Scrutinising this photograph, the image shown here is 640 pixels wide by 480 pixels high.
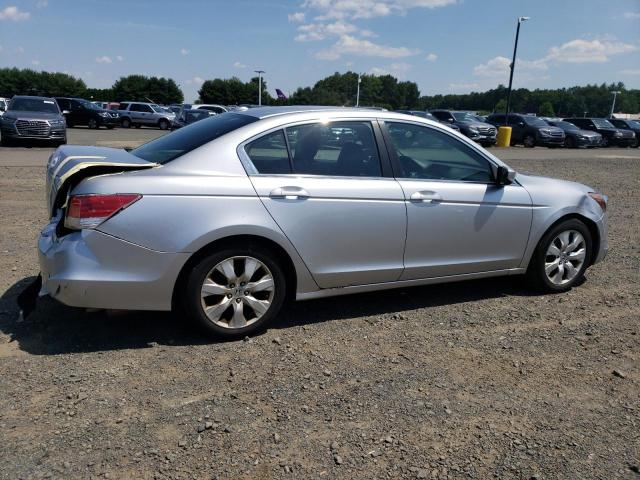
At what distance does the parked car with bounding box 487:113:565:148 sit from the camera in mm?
28312

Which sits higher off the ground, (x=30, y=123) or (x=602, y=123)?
(x=602, y=123)

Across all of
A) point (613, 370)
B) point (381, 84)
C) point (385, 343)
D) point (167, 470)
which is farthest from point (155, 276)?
point (381, 84)

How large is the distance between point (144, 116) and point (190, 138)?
36.1m

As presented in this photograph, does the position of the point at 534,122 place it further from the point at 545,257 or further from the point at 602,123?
the point at 545,257

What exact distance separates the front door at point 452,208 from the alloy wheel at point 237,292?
3.82ft

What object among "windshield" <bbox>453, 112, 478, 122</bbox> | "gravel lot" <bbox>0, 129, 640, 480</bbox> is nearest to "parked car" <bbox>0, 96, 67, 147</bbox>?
"gravel lot" <bbox>0, 129, 640, 480</bbox>

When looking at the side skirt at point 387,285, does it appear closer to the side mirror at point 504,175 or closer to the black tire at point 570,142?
the side mirror at point 504,175

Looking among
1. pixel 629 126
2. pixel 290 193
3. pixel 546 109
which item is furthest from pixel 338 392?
pixel 546 109

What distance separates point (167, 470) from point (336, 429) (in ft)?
2.81

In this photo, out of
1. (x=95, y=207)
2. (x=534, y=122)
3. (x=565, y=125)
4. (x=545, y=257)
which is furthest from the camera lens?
(x=565, y=125)

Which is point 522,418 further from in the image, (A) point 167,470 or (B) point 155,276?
(B) point 155,276

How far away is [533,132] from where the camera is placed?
28.5m

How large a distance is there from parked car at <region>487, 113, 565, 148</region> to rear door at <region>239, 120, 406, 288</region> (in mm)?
26838

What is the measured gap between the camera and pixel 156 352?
3623 mm
